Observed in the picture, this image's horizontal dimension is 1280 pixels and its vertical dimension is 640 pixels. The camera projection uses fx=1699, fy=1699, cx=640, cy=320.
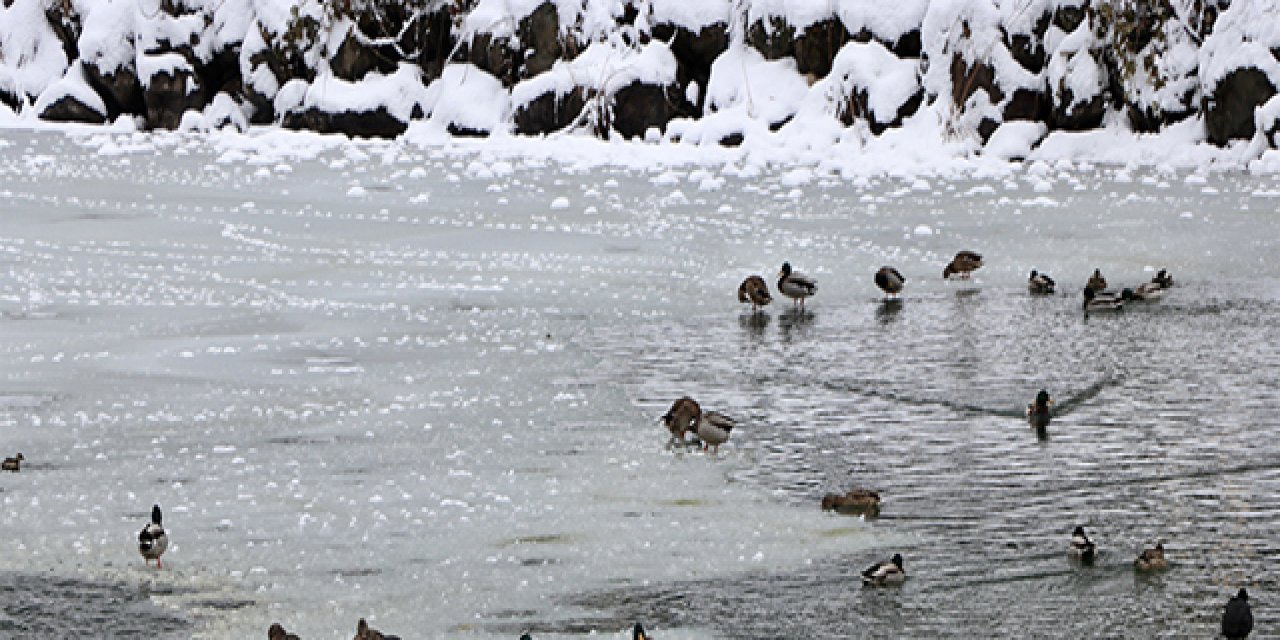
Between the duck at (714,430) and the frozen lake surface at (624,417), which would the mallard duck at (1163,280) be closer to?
the frozen lake surface at (624,417)

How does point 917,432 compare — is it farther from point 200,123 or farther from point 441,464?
point 200,123

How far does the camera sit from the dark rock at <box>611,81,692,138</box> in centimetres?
2809

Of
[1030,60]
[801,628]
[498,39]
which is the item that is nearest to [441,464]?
[801,628]

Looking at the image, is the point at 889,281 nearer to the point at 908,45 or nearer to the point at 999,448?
the point at 999,448

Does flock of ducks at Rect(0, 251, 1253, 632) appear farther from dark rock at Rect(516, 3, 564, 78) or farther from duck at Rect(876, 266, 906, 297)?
dark rock at Rect(516, 3, 564, 78)

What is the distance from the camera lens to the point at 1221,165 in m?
21.9

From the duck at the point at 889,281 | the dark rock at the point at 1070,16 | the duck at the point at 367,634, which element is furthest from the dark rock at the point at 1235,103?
the duck at the point at 367,634

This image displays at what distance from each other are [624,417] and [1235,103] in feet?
50.3

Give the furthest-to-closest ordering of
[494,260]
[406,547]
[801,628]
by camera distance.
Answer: [494,260] → [406,547] → [801,628]

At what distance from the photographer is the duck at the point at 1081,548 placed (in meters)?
7.05

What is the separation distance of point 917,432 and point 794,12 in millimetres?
19021

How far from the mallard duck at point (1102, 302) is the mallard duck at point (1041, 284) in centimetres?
66

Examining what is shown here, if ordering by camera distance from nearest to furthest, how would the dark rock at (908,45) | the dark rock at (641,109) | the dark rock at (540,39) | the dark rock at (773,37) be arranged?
the dark rock at (908,45) < the dark rock at (773,37) < the dark rock at (641,109) < the dark rock at (540,39)

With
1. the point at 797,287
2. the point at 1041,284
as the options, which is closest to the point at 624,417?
the point at 797,287
